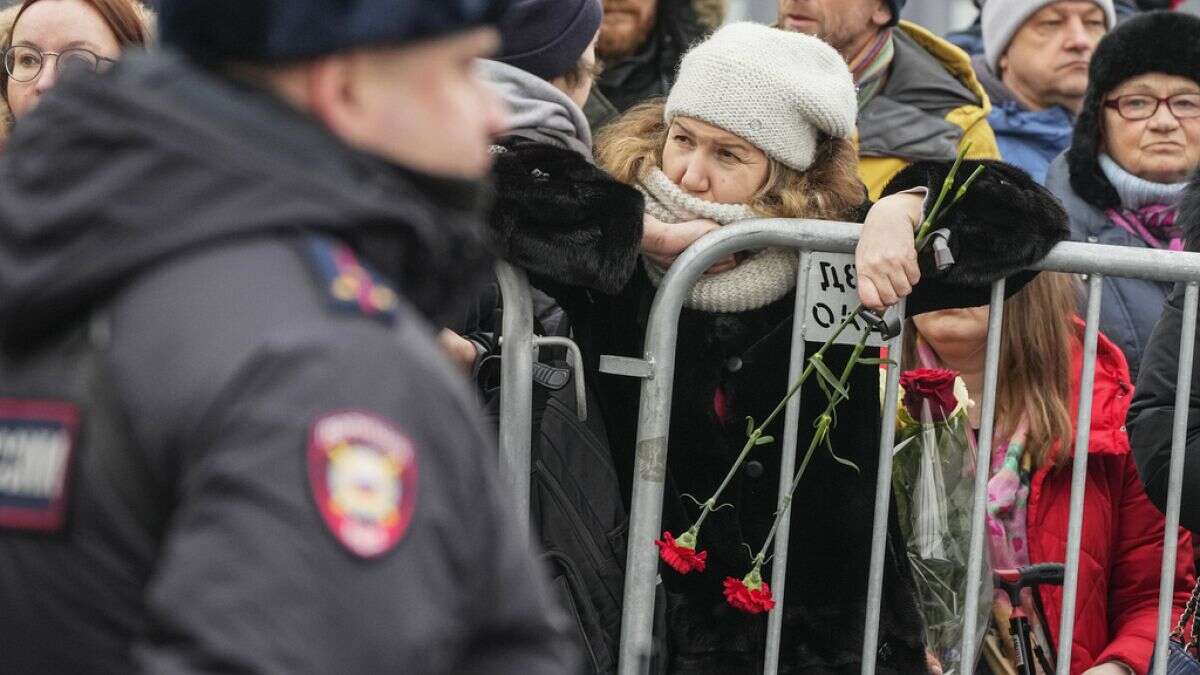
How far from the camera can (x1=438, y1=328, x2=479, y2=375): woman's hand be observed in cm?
359

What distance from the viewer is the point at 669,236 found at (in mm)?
3529

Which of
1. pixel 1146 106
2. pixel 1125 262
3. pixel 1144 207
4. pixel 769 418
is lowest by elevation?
pixel 769 418

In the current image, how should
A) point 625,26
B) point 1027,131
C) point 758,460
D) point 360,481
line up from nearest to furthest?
1. point 360,481
2. point 758,460
3. point 625,26
4. point 1027,131

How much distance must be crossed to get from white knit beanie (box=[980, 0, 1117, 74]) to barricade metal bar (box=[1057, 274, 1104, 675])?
2.29 meters

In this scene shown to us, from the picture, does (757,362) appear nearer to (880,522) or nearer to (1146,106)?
(880,522)

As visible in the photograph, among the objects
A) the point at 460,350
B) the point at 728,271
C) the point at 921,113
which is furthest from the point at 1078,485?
the point at 921,113

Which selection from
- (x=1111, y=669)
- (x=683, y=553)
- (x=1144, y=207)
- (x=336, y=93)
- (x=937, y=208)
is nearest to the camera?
(x=336, y=93)

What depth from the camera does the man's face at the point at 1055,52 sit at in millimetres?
5699

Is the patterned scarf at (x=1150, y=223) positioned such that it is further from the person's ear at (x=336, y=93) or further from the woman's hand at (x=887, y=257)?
the person's ear at (x=336, y=93)

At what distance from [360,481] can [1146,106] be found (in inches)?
164

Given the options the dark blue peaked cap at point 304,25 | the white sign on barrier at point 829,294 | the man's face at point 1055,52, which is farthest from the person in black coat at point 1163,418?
the dark blue peaked cap at point 304,25

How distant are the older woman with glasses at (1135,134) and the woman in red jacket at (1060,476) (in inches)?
39.6

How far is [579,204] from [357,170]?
2.05m

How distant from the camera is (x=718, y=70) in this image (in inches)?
145
